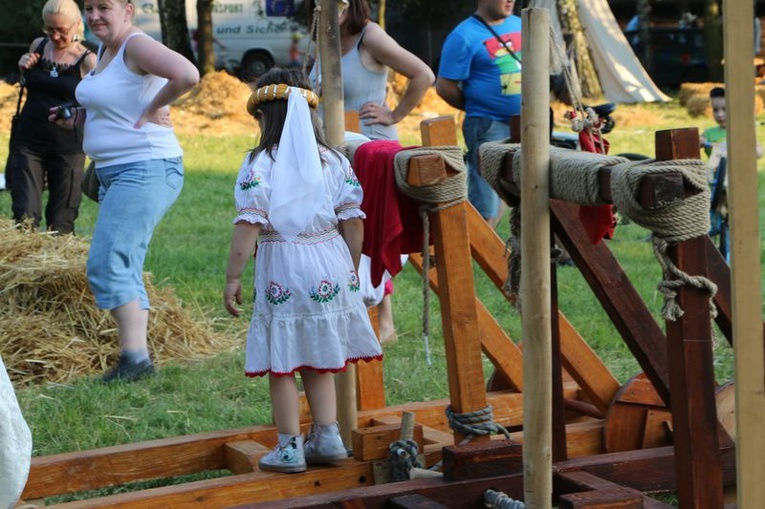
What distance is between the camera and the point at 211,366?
592cm

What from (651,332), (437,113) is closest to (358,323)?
(651,332)

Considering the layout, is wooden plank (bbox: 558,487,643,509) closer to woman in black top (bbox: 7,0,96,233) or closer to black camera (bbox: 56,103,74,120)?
black camera (bbox: 56,103,74,120)

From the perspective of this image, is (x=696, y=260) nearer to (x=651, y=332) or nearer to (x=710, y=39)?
(x=651, y=332)

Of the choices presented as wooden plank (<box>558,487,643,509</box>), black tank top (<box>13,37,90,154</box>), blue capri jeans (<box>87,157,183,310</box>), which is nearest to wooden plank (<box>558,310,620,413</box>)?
wooden plank (<box>558,487,643,509</box>)

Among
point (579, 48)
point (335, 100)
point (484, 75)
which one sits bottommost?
A: point (335, 100)

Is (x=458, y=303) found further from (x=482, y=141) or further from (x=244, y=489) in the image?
(x=482, y=141)

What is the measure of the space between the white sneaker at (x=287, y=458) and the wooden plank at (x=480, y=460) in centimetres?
53

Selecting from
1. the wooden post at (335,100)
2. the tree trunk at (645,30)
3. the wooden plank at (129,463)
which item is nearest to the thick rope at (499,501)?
the wooden post at (335,100)

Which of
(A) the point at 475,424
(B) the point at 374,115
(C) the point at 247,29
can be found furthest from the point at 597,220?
(C) the point at 247,29

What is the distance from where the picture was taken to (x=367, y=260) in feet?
15.6

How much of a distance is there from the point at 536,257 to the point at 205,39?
19628mm

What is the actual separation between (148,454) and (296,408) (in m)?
0.64

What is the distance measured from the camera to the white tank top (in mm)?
5184

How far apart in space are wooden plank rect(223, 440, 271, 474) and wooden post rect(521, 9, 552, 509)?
1.25 m
